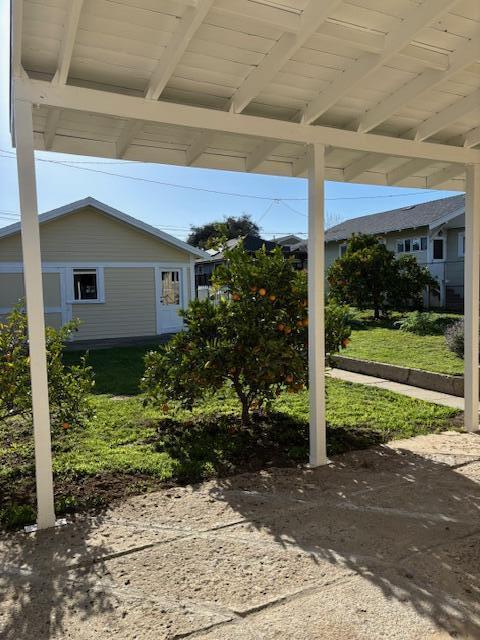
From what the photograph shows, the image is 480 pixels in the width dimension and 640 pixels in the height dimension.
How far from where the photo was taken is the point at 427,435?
189 inches

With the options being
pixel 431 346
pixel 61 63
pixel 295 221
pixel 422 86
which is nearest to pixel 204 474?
pixel 61 63

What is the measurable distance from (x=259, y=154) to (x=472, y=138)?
6.66 ft

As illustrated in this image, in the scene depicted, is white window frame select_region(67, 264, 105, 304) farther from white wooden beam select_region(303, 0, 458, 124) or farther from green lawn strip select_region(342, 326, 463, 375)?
white wooden beam select_region(303, 0, 458, 124)

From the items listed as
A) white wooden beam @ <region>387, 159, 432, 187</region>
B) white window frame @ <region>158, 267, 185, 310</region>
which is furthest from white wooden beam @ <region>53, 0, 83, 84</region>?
white window frame @ <region>158, 267, 185, 310</region>

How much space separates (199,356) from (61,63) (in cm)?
264

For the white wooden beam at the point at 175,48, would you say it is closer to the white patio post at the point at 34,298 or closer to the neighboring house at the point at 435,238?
the white patio post at the point at 34,298

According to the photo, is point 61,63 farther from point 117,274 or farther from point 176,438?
point 117,274

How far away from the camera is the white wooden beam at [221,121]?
9.71 feet

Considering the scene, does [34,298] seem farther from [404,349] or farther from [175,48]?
[404,349]

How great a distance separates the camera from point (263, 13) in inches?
101

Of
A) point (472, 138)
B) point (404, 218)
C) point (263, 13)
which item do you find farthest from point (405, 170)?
point (404, 218)

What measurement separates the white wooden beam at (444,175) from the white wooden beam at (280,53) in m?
2.59

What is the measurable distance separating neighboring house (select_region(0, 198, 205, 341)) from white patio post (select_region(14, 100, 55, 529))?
1121 centimetres

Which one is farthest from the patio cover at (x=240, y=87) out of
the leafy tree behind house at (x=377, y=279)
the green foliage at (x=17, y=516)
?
the leafy tree behind house at (x=377, y=279)
